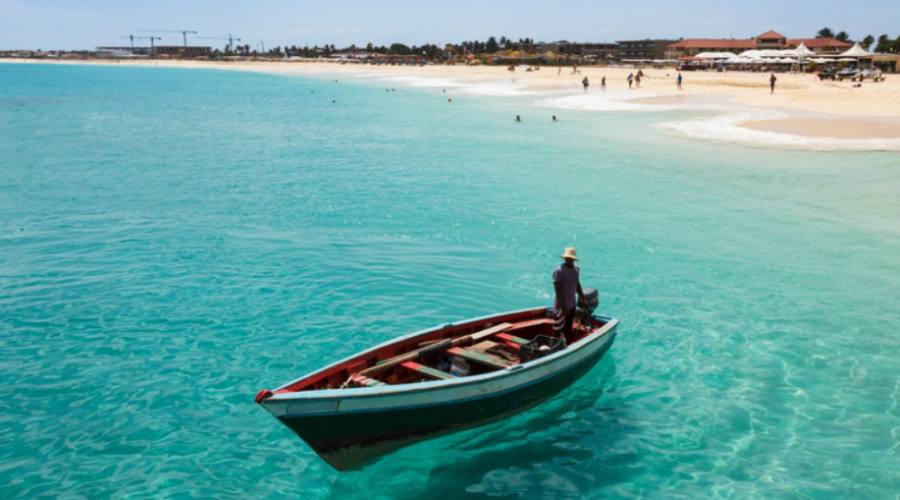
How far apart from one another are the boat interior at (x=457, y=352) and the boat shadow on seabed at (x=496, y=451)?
38.2 inches

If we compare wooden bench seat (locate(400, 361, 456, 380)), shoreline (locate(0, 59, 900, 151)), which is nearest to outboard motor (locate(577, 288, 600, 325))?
wooden bench seat (locate(400, 361, 456, 380))

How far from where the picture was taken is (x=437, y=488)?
945cm

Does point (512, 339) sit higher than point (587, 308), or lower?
lower

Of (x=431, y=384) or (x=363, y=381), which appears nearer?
(x=431, y=384)

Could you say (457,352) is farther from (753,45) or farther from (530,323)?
(753,45)

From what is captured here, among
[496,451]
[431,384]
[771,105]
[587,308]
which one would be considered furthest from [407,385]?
[771,105]

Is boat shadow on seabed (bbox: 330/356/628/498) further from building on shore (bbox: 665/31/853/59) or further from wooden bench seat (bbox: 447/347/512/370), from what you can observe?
building on shore (bbox: 665/31/853/59)

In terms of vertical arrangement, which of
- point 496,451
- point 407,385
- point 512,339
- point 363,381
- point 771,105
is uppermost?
point 771,105

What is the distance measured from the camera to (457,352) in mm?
10750

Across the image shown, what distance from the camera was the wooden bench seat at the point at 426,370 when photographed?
9883 mm

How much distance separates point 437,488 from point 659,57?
205272 millimetres

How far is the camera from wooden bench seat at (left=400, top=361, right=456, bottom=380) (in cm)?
988

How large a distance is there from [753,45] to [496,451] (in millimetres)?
173445

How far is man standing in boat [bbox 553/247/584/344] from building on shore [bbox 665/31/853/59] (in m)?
154
